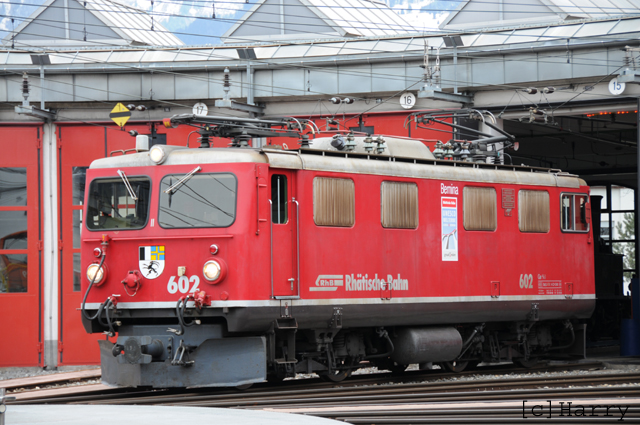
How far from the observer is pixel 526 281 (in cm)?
1587

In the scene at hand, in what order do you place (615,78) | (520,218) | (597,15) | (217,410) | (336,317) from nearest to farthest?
(217,410), (336,317), (520,218), (615,78), (597,15)

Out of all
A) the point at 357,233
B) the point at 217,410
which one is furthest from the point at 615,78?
the point at 217,410

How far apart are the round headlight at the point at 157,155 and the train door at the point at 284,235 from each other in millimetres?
1610

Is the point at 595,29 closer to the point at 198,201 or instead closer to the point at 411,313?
the point at 411,313

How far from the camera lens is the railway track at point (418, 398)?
9734mm

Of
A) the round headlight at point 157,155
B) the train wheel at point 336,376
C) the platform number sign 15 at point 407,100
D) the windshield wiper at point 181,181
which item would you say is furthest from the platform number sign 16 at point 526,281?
the round headlight at point 157,155

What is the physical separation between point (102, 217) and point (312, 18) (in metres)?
15.5

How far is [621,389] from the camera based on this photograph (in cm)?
1195

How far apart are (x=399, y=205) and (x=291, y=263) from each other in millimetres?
2384

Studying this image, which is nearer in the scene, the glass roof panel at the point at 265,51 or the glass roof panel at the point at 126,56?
the glass roof panel at the point at 265,51

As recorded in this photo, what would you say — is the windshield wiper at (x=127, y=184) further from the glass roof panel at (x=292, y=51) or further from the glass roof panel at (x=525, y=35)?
the glass roof panel at (x=525, y=35)

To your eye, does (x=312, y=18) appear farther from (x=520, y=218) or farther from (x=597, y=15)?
(x=520, y=218)

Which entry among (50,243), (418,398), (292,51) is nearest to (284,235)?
(418,398)

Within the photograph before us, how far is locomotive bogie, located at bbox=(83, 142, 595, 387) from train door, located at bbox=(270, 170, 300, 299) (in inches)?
0.8
